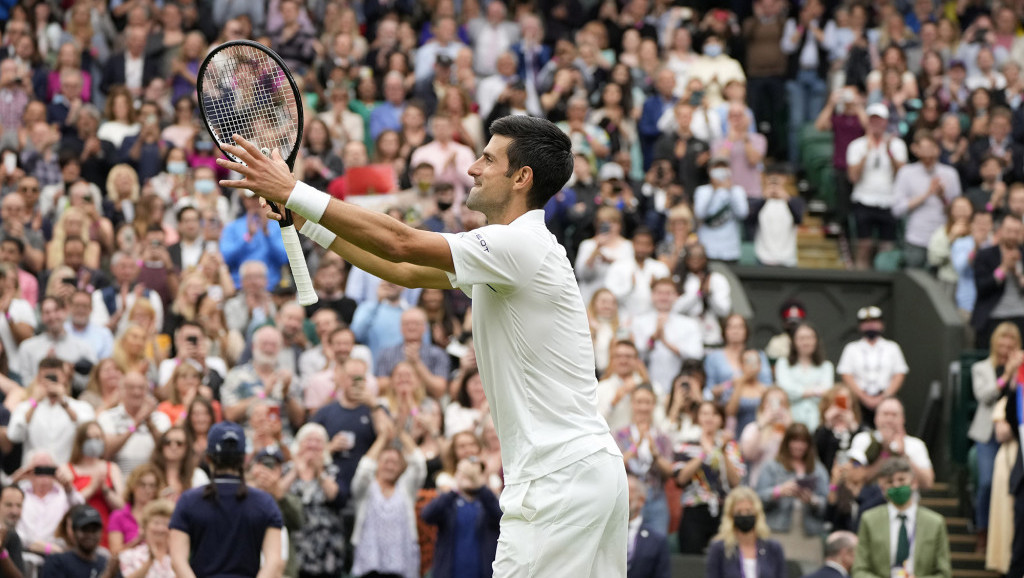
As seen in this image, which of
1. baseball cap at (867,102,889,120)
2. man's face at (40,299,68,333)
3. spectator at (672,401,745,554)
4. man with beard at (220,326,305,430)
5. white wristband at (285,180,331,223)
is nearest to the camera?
white wristband at (285,180,331,223)

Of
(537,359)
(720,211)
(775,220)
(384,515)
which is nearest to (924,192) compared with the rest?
(775,220)

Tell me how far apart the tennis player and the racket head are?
1158 mm

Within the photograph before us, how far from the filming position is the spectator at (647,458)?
12281mm

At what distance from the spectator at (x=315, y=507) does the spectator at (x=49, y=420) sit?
→ 1.61 meters

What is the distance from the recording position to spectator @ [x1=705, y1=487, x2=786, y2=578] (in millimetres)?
11508

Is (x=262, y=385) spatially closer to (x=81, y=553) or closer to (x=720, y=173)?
(x=81, y=553)

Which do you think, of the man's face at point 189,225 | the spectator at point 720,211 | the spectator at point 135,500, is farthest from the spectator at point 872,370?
the spectator at point 135,500

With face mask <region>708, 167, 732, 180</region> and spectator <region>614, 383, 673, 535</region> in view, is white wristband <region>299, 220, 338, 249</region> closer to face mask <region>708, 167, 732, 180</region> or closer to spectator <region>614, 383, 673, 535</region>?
spectator <region>614, 383, 673, 535</region>

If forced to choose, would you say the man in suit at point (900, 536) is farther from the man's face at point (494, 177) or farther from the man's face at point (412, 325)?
the man's face at point (494, 177)

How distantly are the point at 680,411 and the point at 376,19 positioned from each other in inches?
354

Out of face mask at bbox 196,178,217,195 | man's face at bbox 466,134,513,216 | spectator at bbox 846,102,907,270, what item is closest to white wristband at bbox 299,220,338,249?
man's face at bbox 466,134,513,216

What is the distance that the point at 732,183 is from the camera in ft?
57.0

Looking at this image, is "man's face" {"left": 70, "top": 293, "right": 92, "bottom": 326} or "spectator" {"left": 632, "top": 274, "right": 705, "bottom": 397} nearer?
"man's face" {"left": 70, "top": 293, "right": 92, "bottom": 326}

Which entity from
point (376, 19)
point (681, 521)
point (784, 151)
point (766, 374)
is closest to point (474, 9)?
point (376, 19)
